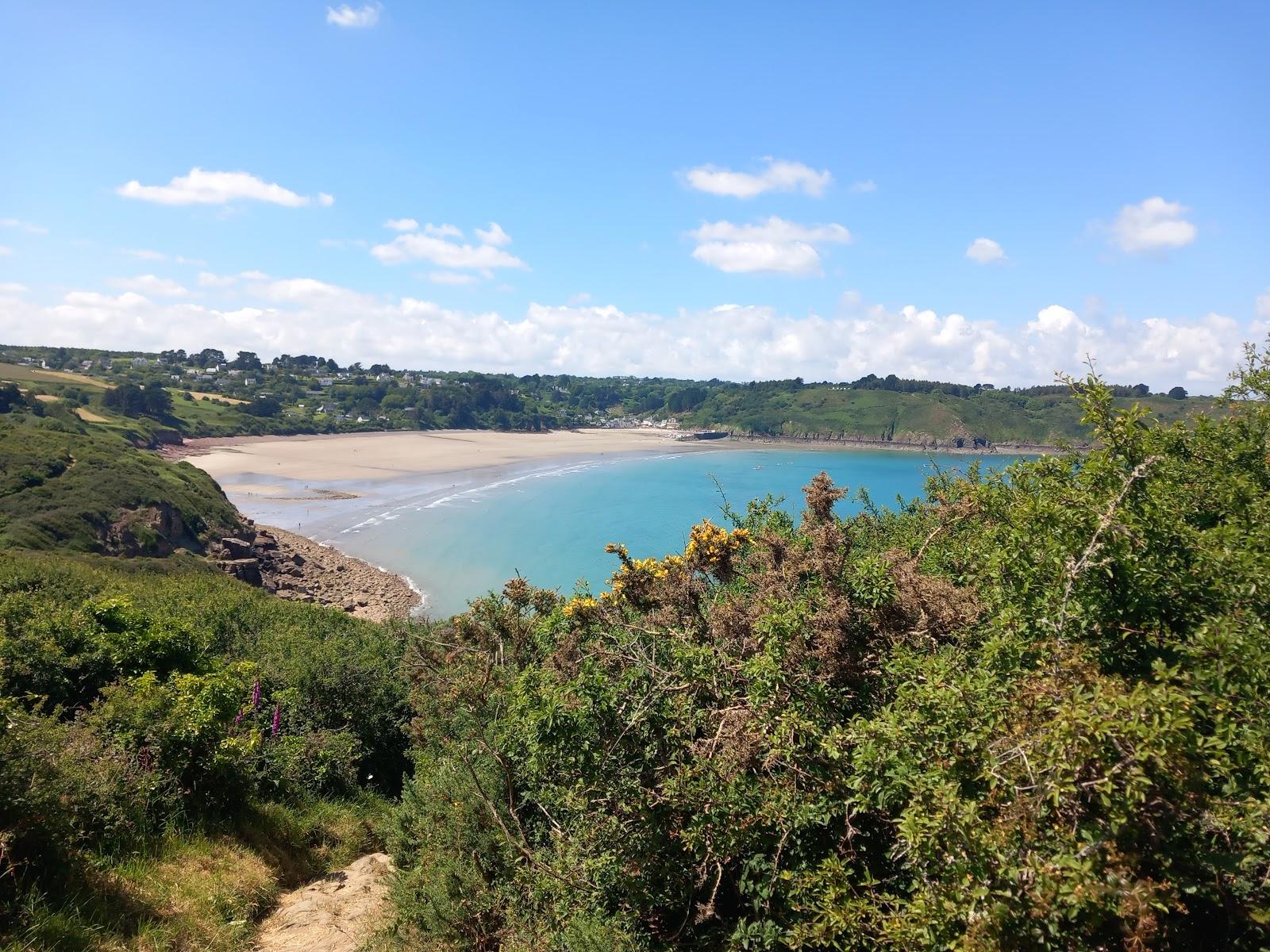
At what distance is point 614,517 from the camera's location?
225 feet

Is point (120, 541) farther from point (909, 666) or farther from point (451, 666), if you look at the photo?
point (909, 666)

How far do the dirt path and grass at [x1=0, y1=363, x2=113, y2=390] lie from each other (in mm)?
127798

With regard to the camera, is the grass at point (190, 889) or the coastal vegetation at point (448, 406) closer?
the grass at point (190, 889)

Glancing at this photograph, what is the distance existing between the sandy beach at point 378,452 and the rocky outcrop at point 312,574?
2956cm

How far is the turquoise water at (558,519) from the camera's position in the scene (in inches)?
1940

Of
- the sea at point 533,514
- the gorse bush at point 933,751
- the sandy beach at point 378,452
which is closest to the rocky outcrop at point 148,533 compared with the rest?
the sea at point 533,514

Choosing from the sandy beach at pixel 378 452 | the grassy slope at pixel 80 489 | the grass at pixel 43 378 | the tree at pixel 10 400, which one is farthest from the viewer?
the grass at pixel 43 378

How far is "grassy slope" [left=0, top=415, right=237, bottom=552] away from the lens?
133 ft

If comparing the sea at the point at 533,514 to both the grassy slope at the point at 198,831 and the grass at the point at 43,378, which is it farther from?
the grass at the point at 43,378

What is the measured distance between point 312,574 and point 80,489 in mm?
16383

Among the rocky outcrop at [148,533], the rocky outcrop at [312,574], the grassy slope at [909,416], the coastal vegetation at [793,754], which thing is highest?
the grassy slope at [909,416]

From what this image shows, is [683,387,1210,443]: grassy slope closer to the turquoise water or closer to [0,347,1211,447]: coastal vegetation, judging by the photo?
[0,347,1211,447]: coastal vegetation

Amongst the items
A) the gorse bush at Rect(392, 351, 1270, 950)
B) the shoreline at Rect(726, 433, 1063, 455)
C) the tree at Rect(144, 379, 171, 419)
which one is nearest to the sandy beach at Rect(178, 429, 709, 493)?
the tree at Rect(144, 379, 171, 419)

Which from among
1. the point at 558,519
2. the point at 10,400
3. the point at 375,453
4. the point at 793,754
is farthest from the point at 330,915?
the point at 375,453
